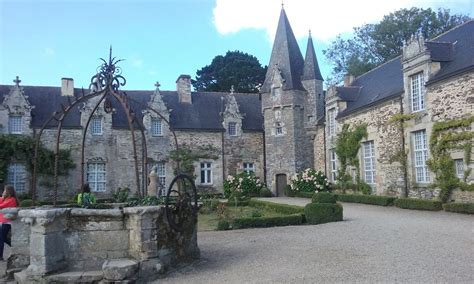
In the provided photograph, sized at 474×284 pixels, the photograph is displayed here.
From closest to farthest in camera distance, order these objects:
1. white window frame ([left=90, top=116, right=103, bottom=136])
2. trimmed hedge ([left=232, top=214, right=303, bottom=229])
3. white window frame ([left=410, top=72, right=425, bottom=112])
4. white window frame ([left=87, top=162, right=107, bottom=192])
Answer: trimmed hedge ([left=232, top=214, right=303, bottom=229])
white window frame ([left=410, top=72, right=425, bottom=112])
white window frame ([left=87, top=162, right=107, bottom=192])
white window frame ([left=90, top=116, right=103, bottom=136])

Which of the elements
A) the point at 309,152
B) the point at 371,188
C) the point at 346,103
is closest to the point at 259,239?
the point at 371,188

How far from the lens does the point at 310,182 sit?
1041 inches

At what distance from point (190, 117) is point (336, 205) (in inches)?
676

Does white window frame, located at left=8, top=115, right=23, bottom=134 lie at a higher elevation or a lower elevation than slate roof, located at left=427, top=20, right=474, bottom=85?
lower

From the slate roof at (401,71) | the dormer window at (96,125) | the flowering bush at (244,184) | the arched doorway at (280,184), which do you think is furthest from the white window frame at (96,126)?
the slate roof at (401,71)

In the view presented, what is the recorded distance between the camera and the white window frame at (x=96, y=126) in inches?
1057

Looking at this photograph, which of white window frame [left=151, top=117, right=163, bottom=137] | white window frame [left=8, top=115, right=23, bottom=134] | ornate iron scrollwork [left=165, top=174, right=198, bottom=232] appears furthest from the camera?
white window frame [left=151, top=117, right=163, bottom=137]

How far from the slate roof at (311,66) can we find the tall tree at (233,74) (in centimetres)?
1560

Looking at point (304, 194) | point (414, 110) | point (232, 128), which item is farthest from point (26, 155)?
point (414, 110)

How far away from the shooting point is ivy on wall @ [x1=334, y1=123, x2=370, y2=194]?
22.5m

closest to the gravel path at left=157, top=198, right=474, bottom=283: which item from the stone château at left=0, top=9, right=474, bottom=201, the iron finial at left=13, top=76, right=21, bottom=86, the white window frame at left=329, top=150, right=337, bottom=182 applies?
the stone château at left=0, top=9, right=474, bottom=201

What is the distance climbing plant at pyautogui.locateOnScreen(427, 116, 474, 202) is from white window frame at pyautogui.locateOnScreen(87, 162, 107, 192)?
18.9 metres

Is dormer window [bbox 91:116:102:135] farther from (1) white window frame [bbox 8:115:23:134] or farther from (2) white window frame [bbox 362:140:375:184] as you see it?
(2) white window frame [bbox 362:140:375:184]

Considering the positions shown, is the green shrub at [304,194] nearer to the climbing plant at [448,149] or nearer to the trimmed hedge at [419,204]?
the trimmed hedge at [419,204]
